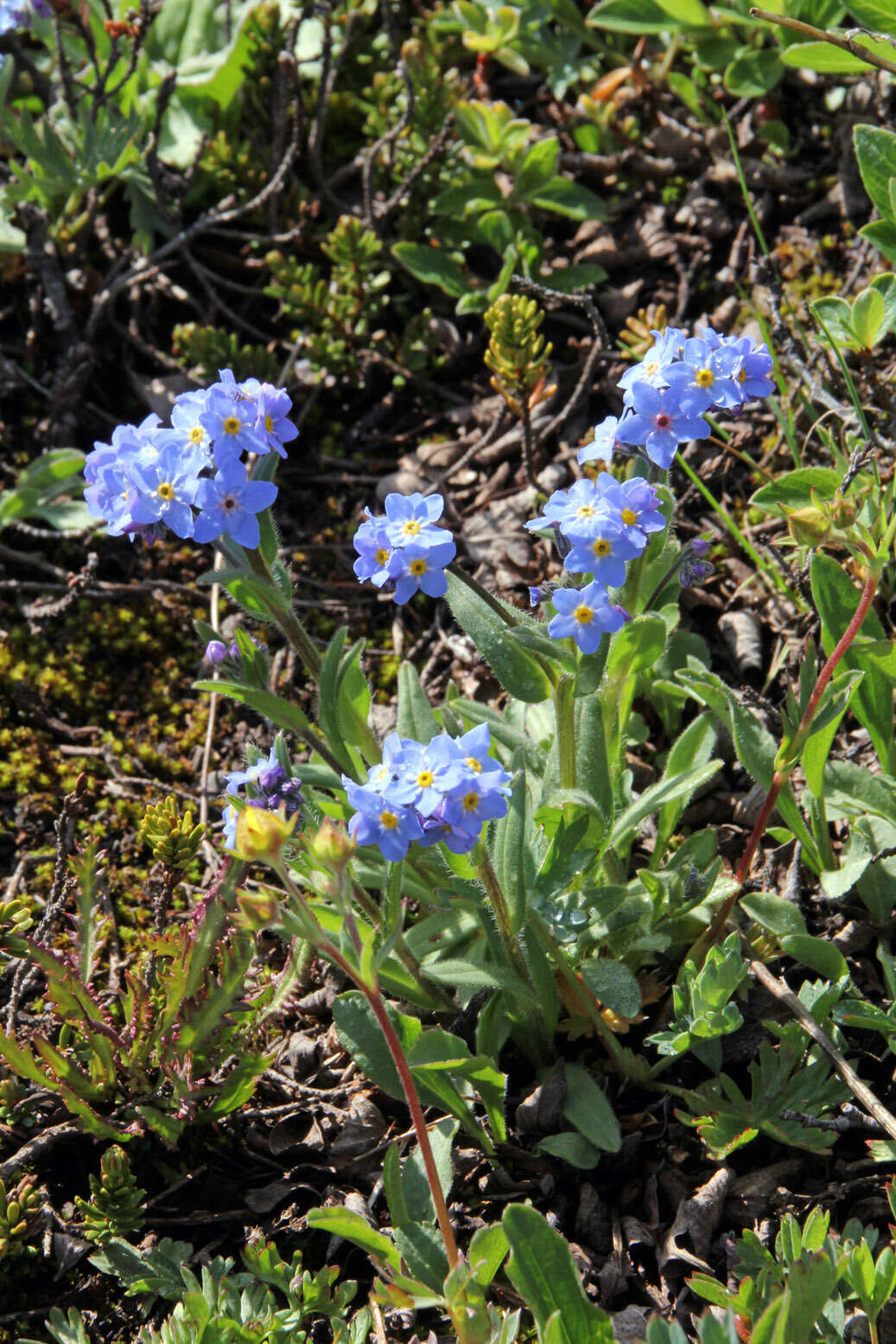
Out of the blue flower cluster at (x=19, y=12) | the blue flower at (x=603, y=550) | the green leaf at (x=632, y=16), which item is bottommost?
the blue flower at (x=603, y=550)

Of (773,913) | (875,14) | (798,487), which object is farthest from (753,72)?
(773,913)

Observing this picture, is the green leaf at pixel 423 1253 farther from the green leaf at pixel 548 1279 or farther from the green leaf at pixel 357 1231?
the green leaf at pixel 548 1279

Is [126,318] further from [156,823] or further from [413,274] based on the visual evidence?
[156,823]

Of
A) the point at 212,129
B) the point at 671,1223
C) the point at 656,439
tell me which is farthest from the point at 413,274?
the point at 671,1223

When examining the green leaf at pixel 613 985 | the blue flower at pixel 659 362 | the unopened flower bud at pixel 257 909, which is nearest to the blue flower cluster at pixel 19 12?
the blue flower at pixel 659 362

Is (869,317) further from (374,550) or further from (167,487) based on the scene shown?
(167,487)

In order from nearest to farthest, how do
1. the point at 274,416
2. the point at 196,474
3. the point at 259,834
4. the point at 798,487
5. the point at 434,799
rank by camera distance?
the point at 259,834
the point at 434,799
the point at 196,474
the point at 274,416
the point at 798,487
